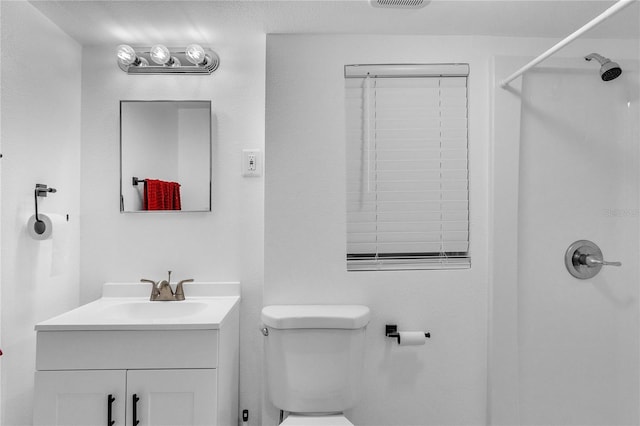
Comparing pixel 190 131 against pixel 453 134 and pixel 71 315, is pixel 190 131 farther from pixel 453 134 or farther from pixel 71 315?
pixel 453 134

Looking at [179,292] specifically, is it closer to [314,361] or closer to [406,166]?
[314,361]

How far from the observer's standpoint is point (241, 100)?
79.8 inches

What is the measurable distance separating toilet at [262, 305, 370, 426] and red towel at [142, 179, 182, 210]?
819 millimetres

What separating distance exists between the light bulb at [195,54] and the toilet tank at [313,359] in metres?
1.24

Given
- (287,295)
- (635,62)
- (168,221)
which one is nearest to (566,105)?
(635,62)

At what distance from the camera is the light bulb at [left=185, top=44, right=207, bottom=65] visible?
188cm

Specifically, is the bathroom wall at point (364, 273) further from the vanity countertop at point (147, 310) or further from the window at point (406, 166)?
the vanity countertop at point (147, 310)

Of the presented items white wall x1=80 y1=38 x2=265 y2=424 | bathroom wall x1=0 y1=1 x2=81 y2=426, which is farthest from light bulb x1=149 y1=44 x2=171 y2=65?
bathroom wall x1=0 y1=1 x2=81 y2=426

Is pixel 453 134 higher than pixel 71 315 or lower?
A: higher

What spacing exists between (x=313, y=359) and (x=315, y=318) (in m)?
0.17

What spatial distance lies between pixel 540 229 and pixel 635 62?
0.69 metres

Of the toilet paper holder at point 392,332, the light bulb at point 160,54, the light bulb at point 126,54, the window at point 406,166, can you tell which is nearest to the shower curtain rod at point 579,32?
the window at point 406,166

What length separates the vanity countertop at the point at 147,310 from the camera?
1464 mm

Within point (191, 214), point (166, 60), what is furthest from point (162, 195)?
point (166, 60)
